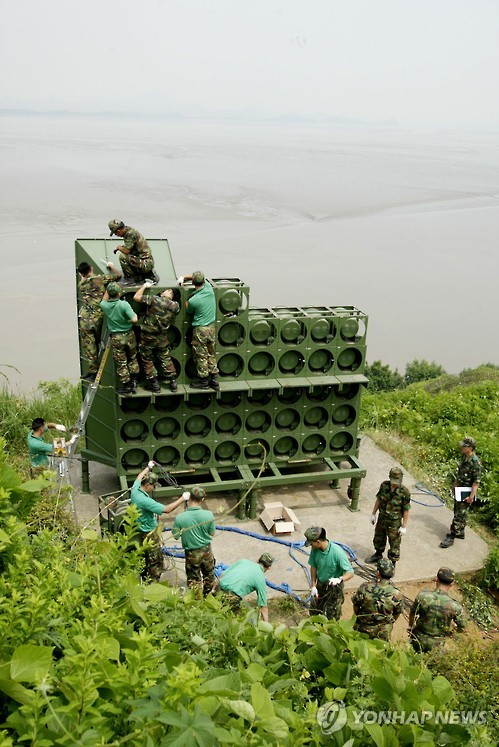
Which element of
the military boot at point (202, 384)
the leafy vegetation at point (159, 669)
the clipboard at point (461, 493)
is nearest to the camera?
the leafy vegetation at point (159, 669)

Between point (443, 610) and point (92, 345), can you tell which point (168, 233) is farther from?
point (443, 610)

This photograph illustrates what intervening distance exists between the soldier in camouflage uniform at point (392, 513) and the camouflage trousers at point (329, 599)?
1.58 m

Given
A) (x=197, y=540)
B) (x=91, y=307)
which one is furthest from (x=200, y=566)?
(x=91, y=307)

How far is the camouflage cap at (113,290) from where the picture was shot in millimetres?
8602

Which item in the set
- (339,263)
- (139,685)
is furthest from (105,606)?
(339,263)

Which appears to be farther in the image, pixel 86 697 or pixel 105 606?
pixel 105 606

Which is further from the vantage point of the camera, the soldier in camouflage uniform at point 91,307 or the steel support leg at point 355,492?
the steel support leg at point 355,492

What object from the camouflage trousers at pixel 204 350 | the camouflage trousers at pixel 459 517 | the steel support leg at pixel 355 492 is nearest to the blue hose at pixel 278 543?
the steel support leg at pixel 355 492

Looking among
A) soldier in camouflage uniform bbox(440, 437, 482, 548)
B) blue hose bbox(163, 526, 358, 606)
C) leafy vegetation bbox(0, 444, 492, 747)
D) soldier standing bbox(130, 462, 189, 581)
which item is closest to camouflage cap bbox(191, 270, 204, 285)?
soldier standing bbox(130, 462, 189, 581)

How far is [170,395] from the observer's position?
941cm

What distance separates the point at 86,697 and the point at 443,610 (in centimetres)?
484

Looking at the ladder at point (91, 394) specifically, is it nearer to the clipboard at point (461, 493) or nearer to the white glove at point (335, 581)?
the white glove at point (335, 581)

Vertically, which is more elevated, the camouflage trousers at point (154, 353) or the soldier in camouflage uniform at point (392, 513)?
the camouflage trousers at point (154, 353)

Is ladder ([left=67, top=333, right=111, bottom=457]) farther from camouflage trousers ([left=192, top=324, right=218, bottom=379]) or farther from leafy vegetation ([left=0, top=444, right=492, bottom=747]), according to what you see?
leafy vegetation ([left=0, top=444, right=492, bottom=747])
